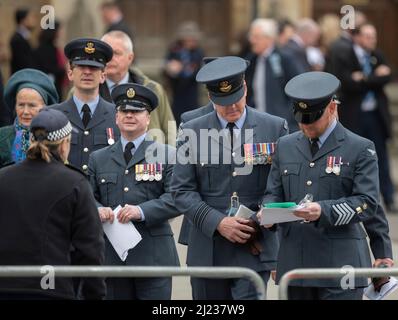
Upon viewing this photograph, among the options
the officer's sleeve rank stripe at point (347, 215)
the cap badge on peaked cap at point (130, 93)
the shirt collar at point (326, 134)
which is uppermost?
the cap badge on peaked cap at point (130, 93)

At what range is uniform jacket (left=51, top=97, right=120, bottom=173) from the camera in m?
9.06

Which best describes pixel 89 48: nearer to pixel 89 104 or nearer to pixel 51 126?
pixel 89 104

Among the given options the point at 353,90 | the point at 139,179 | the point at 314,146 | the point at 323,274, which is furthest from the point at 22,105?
the point at 353,90

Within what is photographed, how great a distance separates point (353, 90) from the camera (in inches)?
604

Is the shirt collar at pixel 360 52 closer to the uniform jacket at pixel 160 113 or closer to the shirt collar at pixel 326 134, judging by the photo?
the uniform jacket at pixel 160 113

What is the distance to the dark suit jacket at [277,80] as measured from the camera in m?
14.6

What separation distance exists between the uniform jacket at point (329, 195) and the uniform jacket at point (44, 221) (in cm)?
137

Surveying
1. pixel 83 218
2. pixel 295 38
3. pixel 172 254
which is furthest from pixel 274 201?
pixel 295 38

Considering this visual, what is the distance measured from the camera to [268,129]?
8.41m

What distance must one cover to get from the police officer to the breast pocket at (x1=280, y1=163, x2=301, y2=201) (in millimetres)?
1474

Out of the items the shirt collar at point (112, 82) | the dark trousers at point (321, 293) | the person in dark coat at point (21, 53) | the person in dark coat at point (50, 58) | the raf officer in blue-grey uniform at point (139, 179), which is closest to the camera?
the dark trousers at point (321, 293)

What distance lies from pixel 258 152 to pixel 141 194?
783 millimetres

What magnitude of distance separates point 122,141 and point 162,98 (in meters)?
1.50

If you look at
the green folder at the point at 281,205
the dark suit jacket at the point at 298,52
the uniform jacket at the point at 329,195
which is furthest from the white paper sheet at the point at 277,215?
the dark suit jacket at the point at 298,52
